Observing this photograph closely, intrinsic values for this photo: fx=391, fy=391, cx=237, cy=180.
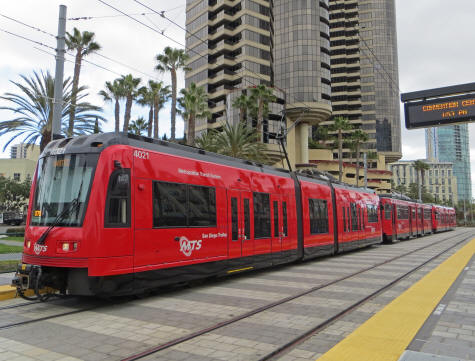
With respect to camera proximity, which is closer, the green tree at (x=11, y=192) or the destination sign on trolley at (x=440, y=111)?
the destination sign on trolley at (x=440, y=111)

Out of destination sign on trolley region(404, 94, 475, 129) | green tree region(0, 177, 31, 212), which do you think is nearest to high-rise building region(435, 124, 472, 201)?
destination sign on trolley region(404, 94, 475, 129)

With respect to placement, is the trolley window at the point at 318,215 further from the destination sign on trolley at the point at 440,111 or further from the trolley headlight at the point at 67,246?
the trolley headlight at the point at 67,246

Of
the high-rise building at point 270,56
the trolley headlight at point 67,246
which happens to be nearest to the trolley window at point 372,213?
the trolley headlight at point 67,246

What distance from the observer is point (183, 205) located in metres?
9.11

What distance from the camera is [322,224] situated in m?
16.6

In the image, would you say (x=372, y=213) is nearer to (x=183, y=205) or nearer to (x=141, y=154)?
(x=183, y=205)

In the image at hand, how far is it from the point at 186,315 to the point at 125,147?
3.50 meters

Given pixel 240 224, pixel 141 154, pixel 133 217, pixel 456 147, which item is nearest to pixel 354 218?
pixel 240 224

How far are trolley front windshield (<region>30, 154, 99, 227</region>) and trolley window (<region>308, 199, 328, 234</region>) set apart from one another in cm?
994

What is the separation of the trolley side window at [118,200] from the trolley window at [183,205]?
28.1 inches

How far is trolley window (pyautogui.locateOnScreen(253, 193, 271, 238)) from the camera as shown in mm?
11961

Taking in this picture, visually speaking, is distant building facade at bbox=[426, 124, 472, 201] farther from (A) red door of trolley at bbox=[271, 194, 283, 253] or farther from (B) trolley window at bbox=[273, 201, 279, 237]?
(B) trolley window at bbox=[273, 201, 279, 237]

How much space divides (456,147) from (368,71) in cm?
3615

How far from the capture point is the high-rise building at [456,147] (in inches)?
3568
